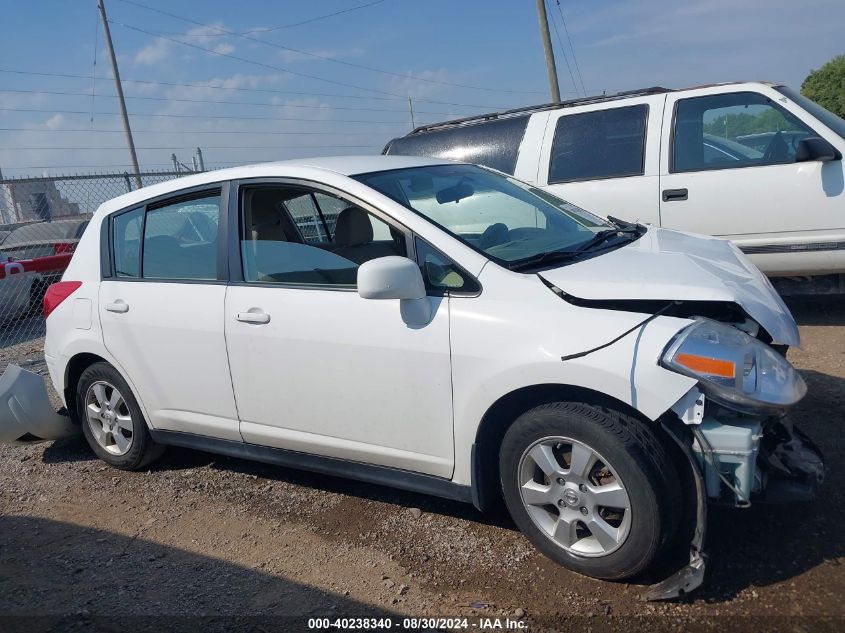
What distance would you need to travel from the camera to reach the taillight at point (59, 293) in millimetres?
4555

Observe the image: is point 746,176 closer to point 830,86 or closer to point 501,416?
point 501,416

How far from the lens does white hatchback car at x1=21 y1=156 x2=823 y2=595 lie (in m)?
2.69

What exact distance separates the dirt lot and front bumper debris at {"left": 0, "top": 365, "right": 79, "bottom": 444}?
467 millimetres

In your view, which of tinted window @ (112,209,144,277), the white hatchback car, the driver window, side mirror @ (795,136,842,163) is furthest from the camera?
the driver window

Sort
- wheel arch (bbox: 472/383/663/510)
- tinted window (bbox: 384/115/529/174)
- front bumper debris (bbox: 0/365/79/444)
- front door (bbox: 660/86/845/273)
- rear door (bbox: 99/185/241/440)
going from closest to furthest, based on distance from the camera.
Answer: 1. wheel arch (bbox: 472/383/663/510)
2. rear door (bbox: 99/185/241/440)
3. front bumper debris (bbox: 0/365/79/444)
4. front door (bbox: 660/86/845/273)
5. tinted window (bbox: 384/115/529/174)

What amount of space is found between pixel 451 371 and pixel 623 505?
0.84 meters

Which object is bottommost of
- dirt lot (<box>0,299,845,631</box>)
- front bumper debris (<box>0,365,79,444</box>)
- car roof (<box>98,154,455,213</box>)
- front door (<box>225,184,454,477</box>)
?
dirt lot (<box>0,299,845,631</box>)

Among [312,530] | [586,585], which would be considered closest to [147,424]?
[312,530]

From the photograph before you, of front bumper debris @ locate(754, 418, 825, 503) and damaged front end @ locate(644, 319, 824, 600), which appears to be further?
front bumper debris @ locate(754, 418, 825, 503)

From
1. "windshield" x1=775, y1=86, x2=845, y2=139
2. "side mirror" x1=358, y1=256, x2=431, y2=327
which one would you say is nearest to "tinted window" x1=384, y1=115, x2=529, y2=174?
"windshield" x1=775, y1=86, x2=845, y2=139

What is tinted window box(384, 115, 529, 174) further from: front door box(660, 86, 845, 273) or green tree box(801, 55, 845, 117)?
green tree box(801, 55, 845, 117)

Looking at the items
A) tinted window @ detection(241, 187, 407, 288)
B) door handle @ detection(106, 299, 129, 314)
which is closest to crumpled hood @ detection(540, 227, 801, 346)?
tinted window @ detection(241, 187, 407, 288)

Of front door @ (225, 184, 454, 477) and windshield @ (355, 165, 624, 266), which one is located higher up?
windshield @ (355, 165, 624, 266)

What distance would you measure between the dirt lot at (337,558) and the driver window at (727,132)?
93.2 inches
